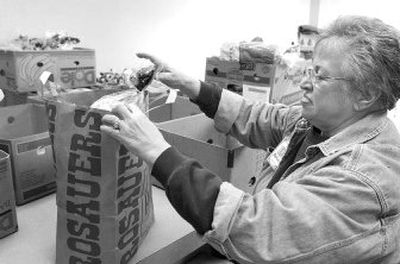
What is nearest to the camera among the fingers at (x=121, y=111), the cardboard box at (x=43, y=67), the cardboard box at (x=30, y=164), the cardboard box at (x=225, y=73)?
the fingers at (x=121, y=111)

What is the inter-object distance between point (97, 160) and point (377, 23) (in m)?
0.84

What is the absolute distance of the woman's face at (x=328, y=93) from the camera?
39.7 inches

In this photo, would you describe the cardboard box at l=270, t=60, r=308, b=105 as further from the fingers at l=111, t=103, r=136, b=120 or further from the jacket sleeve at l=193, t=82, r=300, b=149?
the fingers at l=111, t=103, r=136, b=120

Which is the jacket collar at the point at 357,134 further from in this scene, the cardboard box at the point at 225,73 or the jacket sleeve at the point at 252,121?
the cardboard box at the point at 225,73

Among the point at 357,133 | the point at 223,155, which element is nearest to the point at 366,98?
the point at 357,133

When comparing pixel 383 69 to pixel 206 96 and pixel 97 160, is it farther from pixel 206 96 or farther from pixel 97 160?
pixel 97 160

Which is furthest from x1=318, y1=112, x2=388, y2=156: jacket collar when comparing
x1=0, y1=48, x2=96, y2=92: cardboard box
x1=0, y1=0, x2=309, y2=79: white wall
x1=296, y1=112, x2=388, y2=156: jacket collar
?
x1=0, y1=0, x2=309, y2=79: white wall

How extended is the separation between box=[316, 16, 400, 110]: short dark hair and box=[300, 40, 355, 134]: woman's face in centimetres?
3

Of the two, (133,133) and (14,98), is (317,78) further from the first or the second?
(14,98)

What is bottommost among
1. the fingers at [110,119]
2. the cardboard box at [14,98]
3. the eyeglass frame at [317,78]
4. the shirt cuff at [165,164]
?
the cardboard box at [14,98]

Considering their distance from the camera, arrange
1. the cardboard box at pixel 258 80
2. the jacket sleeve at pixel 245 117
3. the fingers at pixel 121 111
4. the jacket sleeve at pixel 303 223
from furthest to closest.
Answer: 1. the cardboard box at pixel 258 80
2. the jacket sleeve at pixel 245 117
3. the fingers at pixel 121 111
4. the jacket sleeve at pixel 303 223

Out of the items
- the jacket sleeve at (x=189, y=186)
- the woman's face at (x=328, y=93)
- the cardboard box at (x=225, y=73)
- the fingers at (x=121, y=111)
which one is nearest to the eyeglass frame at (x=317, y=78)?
the woman's face at (x=328, y=93)

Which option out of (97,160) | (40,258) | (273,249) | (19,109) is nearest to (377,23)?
(273,249)

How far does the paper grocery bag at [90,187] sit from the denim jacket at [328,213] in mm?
286
